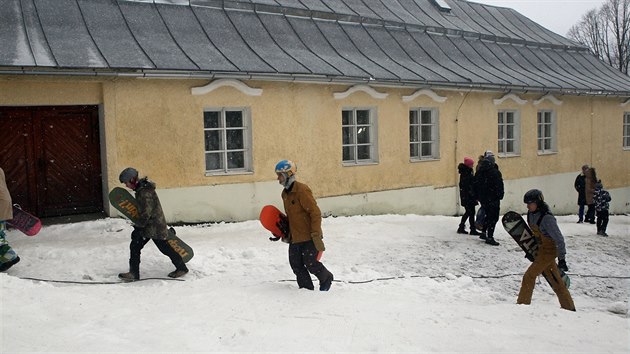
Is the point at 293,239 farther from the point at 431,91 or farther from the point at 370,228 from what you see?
the point at 431,91

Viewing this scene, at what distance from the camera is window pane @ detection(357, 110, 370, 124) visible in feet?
43.5

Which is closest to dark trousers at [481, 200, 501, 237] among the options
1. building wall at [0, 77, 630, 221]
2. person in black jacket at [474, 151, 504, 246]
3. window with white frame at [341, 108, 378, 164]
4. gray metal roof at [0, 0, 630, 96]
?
person in black jacket at [474, 151, 504, 246]

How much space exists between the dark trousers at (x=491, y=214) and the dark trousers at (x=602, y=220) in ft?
11.5

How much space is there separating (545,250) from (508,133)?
10481mm

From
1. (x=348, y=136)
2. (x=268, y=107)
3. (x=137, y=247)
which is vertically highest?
(x=268, y=107)

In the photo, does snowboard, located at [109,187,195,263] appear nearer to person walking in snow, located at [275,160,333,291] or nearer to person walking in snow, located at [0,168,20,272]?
person walking in snow, located at [0,168,20,272]

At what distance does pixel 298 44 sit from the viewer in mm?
13141

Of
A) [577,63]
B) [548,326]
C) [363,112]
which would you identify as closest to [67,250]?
[548,326]

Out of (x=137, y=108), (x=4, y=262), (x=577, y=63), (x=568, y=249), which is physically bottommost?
(x=568, y=249)

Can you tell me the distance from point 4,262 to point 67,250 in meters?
1.20

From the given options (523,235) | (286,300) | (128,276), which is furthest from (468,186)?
(128,276)

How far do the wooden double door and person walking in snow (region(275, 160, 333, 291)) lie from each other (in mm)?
5549

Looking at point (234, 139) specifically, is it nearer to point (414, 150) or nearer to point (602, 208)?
point (414, 150)

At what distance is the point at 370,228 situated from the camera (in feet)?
38.0
